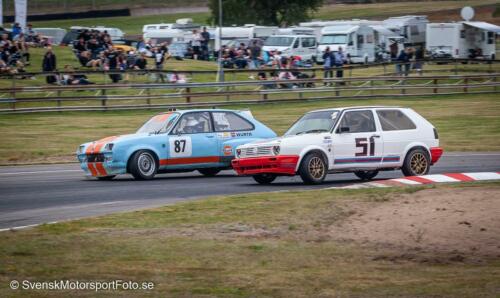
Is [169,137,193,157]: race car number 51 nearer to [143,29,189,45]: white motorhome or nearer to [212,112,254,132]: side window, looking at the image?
[212,112,254,132]: side window

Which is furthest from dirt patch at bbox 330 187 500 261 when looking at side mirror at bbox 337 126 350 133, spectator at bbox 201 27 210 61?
spectator at bbox 201 27 210 61

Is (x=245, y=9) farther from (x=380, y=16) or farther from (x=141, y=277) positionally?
(x=141, y=277)

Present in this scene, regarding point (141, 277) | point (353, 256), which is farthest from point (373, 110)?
point (141, 277)

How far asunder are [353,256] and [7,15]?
60813 millimetres

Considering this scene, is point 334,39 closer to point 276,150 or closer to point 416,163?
point 416,163

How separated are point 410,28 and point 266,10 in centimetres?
1281

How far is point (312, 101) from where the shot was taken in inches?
1431

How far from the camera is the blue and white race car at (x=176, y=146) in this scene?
1794 cm

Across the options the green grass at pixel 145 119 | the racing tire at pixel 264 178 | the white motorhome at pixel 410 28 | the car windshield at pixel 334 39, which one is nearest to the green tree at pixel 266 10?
the white motorhome at pixel 410 28

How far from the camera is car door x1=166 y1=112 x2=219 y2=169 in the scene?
18402mm

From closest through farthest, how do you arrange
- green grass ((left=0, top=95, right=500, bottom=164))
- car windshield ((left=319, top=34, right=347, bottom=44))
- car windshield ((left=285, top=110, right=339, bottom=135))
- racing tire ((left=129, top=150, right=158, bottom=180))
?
car windshield ((left=285, top=110, right=339, bottom=135)), racing tire ((left=129, top=150, right=158, bottom=180)), green grass ((left=0, top=95, right=500, bottom=164)), car windshield ((left=319, top=34, right=347, bottom=44))

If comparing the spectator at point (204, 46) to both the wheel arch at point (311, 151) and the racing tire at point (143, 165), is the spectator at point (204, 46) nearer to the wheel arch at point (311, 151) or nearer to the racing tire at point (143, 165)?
the racing tire at point (143, 165)

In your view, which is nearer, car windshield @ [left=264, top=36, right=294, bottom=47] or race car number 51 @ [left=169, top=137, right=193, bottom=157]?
race car number 51 @ [left=169, top=137, right=193, bottom=157]

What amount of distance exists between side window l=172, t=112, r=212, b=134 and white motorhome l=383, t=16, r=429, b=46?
40.2 meters
